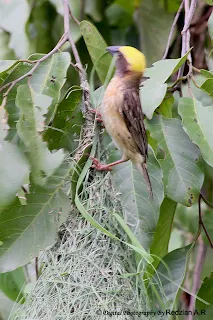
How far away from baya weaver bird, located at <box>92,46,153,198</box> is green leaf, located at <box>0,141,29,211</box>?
315 mm

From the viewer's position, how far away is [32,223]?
89.4 inches

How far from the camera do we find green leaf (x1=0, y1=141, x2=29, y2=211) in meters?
2.10

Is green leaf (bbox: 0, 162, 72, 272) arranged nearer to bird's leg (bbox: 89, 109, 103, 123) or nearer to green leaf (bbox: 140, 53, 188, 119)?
bird's leg (bbox: 89, 109, 103, 123)

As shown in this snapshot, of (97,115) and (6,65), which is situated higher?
(6,65)

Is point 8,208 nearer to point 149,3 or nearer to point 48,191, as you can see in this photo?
point 48,191

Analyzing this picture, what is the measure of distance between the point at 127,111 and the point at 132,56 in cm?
18

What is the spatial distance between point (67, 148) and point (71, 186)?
13cm

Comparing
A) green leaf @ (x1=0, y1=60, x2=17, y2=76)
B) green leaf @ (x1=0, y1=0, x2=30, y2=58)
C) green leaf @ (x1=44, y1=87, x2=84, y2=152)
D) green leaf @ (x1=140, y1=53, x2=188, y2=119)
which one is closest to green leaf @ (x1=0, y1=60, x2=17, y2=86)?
green leaf @ (x1=0, y1=60, x2=17, y2=76)

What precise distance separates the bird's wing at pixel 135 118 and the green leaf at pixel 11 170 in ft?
1.34

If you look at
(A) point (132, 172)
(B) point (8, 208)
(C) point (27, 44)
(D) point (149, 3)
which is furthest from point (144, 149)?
(D) point (149, 3)

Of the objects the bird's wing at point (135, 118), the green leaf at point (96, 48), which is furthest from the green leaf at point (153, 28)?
the bird's wing at point (135, 118)

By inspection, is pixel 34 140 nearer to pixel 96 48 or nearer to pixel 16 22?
pixel 96 48

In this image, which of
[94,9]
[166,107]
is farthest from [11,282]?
[94,9]

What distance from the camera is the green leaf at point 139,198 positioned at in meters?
2.28
